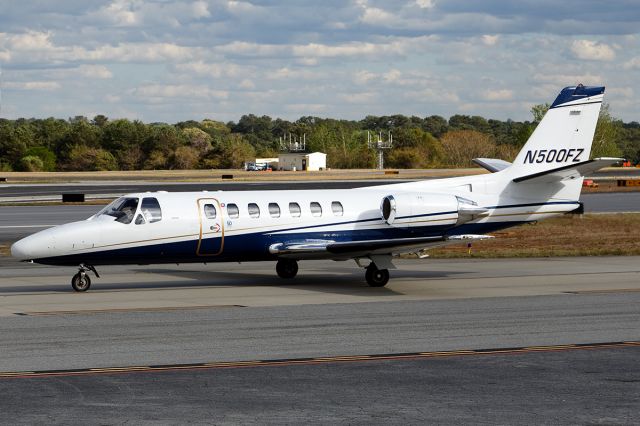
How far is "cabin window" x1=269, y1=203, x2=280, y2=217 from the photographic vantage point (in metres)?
28.6

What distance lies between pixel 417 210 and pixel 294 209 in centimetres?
347

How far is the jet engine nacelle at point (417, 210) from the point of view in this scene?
94.8 feet

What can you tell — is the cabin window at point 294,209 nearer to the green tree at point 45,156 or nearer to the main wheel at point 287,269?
the main wheel at point 287,269

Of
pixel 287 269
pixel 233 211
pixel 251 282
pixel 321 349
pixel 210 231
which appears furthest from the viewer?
pixel 287 269

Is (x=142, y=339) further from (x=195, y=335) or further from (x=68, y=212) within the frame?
(x=68, y=212)

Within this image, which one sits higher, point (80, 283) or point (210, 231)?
point (210, 231)

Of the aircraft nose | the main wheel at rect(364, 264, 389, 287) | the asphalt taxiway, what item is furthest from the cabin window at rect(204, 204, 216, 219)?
the asphalt taxiway

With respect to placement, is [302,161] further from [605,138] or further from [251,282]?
[251,282]

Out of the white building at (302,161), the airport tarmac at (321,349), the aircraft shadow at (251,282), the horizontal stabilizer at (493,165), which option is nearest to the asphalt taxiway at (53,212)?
the aircraft shadow at (251,282)

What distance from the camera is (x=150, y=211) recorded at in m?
27.3

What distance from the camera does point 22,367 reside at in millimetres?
16875

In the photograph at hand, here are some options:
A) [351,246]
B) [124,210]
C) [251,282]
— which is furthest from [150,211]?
[351,246]

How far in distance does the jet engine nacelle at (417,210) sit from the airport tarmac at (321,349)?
73.2 inches

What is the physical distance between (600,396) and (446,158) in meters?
154
